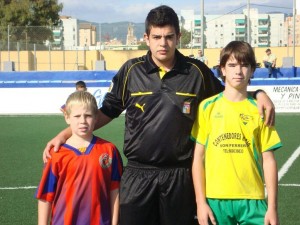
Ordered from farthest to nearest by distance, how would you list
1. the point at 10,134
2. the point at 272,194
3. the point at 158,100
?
the point at 10,134
the point at 158,100
the point at 272,194

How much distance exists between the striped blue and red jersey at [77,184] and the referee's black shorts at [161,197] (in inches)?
11.1

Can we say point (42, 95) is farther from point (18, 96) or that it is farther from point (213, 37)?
point (213, 37)

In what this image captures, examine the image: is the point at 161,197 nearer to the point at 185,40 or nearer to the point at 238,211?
the point at 238,211

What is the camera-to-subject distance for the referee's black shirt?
13.8 feet

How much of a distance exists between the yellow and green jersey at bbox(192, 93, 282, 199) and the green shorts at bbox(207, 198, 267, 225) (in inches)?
1.3

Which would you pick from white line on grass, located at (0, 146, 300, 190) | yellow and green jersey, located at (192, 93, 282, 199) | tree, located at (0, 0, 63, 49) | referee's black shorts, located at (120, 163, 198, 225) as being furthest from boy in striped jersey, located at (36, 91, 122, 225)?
tree, located at (0, 0, 63, 49)

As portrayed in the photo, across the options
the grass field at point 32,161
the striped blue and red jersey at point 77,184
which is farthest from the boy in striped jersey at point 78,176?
the grass field at point 32,161

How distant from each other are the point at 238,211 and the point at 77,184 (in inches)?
38.8

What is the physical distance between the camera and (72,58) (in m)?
42.7

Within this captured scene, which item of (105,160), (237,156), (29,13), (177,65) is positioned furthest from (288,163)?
(29,13)

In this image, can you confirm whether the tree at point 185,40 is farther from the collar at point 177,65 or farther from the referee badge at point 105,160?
the referee badge at point 105,160

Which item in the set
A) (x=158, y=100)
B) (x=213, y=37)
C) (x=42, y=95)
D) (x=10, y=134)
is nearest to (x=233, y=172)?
(x=158, y=100)

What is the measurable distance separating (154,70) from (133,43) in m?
46.3

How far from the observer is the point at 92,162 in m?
3.91
